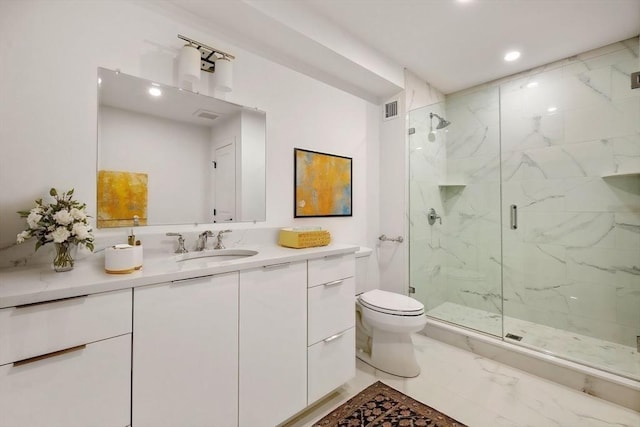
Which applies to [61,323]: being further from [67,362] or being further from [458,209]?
[458,209]

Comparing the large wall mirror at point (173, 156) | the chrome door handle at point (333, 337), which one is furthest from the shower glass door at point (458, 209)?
the large wall mirror at point (173, 156)

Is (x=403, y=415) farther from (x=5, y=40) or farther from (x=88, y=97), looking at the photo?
(x=5, y=40)

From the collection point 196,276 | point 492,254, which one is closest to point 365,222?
point 492,254

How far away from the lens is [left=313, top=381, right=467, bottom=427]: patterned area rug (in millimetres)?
1518

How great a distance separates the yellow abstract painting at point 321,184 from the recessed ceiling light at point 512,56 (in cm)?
163

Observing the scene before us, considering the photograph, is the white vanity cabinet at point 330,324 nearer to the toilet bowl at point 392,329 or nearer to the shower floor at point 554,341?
the toilet bowl at point 392,329

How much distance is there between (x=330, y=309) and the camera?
1.64m

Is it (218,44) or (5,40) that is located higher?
(218,44)

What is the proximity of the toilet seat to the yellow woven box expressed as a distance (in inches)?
23.7

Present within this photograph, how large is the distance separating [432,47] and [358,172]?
3.88 ft

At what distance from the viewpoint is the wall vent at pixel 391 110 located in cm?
266

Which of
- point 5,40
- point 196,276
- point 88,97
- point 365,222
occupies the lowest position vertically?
point 196,276

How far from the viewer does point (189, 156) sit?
5.28 ft

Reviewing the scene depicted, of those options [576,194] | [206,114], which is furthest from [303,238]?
[576,194]
